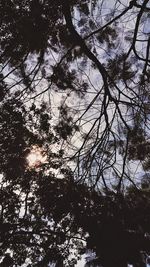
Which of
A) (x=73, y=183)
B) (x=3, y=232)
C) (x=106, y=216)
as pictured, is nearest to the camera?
(x=106, y=216)

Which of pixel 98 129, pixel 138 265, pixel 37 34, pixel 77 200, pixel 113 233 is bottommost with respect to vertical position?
pixel 138 265

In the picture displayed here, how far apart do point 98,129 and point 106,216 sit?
→ 1653 mm

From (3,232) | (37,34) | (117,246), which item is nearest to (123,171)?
(117,246)

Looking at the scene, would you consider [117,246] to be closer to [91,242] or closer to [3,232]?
[91,242]

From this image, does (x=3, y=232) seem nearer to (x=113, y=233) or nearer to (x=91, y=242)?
(x=91, y=242)

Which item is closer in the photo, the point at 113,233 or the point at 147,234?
the point at 113,233

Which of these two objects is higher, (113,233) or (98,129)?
(98,129)

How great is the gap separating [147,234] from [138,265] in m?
0.61

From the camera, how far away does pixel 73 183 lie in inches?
269

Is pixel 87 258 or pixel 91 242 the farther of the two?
pixel 87 258

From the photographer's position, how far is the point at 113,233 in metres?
6.09

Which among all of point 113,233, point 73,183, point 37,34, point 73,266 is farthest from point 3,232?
point 37,34

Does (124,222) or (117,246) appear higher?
(124,222)

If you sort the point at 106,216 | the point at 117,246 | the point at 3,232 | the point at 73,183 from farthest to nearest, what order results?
the point at 3,232 < the point at 73,183 < the point at 106,216 < the point at 117,246
